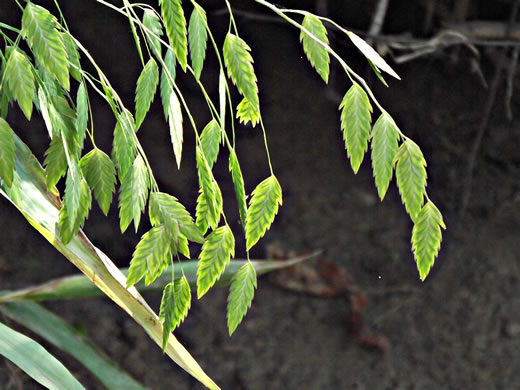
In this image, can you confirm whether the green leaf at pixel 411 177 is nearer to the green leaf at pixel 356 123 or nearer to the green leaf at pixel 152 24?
the green leaf at pixel 356 123

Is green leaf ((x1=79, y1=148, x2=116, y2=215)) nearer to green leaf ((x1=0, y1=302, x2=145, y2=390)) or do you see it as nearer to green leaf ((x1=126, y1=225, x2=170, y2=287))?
green leaf ((x1=126, y1=225, x2=170, y2=287))

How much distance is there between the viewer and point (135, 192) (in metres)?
0.44

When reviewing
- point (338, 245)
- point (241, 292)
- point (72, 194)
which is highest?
point (72, 194)

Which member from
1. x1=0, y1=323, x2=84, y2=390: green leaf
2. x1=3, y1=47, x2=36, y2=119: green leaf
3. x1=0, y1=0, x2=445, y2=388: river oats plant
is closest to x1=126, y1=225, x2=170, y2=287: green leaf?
x1=0, y1=0, x2=445, y2=388: river oats plant

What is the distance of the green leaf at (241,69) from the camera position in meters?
Result: 0.42

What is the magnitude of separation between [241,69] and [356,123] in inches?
3.0

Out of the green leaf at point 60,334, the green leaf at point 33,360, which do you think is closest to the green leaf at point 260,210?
the green leaf at point 33,360

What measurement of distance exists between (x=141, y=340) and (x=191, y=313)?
130mm

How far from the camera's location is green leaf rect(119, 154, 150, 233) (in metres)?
0.43

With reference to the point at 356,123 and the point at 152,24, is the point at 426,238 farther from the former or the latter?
the point at 152,24

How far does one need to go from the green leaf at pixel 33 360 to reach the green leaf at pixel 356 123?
0.45 metres

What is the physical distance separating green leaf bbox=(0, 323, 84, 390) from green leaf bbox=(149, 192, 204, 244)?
0.36 metres

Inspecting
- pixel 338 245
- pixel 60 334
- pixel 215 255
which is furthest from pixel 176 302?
pixel 338 245

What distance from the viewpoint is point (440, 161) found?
1846 millimetres
